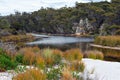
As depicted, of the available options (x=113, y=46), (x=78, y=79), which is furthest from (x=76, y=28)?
(x=78, y=79)

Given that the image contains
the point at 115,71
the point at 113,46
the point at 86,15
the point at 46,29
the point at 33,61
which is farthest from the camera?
the point at 46,29

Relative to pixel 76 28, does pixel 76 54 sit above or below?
above

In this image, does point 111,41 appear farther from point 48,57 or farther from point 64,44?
point 48,57

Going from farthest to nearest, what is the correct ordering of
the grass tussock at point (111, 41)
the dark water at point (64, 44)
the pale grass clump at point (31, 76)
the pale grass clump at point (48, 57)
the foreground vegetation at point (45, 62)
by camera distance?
the dark water at point (64, 44) < the grass tussock at point (111, 41) < the pale grass clump at point (48, 57) < the foreground vegetation at point (45, 62) < the pale grass clump at point (31, 76)

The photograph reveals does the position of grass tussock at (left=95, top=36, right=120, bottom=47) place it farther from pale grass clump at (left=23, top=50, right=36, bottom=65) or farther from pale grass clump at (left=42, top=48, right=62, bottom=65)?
pale grass clump at (left=23, top=50, right=36, bottom=65)

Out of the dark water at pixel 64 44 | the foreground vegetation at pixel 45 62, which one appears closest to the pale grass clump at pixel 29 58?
the foreground vegetation at pixel 45 62

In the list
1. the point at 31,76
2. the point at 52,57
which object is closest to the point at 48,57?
the point at 52,57

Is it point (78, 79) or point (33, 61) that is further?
point (33, 61)

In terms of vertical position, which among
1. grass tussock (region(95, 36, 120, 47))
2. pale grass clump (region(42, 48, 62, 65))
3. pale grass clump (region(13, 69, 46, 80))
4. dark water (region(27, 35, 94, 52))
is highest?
pale grass clump (region(13, 69, 46, 80))

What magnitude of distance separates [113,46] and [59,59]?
18.6 m

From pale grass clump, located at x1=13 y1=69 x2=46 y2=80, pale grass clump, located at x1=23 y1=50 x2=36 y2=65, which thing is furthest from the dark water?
pale grass clump, located at x1=13 y1=69 x2=46 y2=80

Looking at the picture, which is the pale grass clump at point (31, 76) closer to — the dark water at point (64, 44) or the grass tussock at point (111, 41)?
the dark water at point (64, 44)

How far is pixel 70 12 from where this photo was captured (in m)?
88.9

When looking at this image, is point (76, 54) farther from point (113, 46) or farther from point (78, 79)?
point (113, 46)
